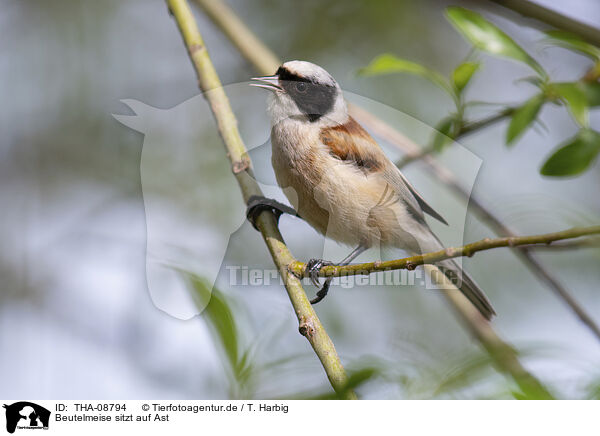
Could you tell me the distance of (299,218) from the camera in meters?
0.90

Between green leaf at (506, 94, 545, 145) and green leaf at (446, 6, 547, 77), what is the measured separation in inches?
1.7

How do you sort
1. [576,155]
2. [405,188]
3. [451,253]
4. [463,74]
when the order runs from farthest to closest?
[405,188] → [463,74] → [576,155] → [451,253]

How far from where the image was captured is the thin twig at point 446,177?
678mm

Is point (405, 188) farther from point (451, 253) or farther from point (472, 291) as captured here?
point (451, 253)

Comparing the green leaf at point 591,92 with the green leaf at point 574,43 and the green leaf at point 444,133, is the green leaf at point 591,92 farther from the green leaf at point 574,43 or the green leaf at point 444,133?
the green leaf at point 444,133

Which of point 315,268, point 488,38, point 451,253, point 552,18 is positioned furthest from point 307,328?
point 552,18

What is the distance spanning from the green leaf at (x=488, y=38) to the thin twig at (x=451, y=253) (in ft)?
0.99

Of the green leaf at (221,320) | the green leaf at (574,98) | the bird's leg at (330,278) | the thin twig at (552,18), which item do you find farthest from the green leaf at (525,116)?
the green leaf at (221,320)

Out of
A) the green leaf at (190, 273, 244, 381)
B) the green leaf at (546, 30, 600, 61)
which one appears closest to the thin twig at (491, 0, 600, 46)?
the green leaf at (546, 30, 600, 61)

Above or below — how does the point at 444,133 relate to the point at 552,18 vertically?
below

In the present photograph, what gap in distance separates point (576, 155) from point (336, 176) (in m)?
0.38

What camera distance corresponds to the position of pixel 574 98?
23.6 inches

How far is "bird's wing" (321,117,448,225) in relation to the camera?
85 cm

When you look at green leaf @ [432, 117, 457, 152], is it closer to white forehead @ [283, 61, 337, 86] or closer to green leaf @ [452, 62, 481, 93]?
green leaf @ [452, 62, 481, 93]
